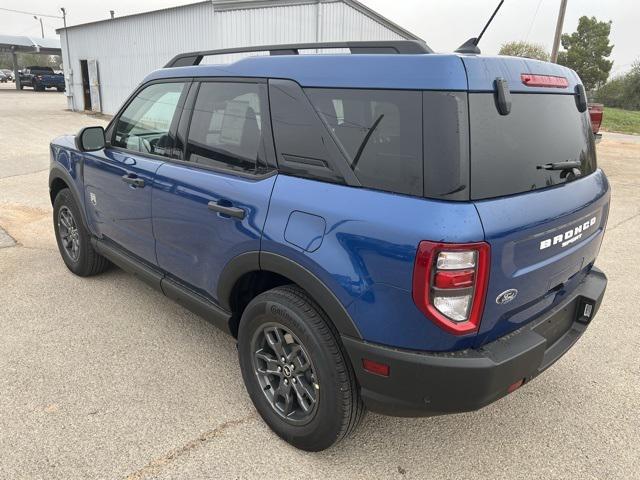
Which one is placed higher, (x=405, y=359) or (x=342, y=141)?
(x=342, y=141)

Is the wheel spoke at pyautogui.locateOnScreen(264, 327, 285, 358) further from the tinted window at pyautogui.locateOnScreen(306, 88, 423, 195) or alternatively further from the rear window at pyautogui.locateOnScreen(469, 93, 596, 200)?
the rear window at pyautogui.locateOnScreen(469, 93, 596, 200)

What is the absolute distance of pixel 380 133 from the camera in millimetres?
1977

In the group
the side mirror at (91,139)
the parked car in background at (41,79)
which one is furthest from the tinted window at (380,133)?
the parked car in background at (41,79)

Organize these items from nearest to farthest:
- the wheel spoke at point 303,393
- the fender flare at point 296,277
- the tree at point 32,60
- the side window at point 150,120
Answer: the fender flare at point 296,277 → the wheel spoke at point 303,393 → the side window at point 150,120 → the tree at point 32,60

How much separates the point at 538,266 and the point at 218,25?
13.1 m

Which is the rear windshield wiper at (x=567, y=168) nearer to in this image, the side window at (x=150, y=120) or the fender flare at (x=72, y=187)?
the side window at (x=150, y=120)

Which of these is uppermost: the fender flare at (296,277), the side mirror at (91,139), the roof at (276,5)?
the roof at (276,5)

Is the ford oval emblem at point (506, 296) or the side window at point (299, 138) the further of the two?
the side window at point (299, 138)

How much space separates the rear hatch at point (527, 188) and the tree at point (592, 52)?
190ft

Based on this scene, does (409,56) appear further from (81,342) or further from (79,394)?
(81,342)

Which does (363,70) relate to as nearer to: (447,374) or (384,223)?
(384,223)

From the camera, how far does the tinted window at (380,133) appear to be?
1870mm

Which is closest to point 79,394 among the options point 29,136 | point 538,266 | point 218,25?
point 538,266

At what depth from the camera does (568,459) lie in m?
2.38
